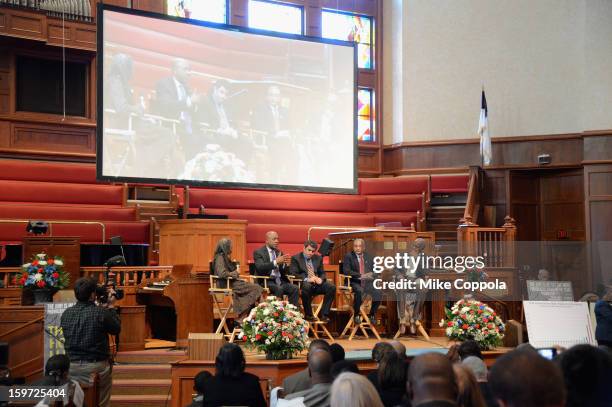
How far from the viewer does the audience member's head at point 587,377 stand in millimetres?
2693

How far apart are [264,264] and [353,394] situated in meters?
6.59

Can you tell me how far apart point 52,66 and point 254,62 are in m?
4.15

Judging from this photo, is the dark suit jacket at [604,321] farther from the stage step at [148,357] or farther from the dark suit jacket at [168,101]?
the dark suit jacket at [168,101]

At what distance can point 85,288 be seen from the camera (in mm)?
6324

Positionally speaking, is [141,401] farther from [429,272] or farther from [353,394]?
[353,394]

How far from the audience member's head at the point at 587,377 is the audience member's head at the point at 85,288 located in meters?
4.28

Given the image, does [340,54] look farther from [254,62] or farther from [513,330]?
[513,330]

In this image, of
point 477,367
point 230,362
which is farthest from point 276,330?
point 477,367

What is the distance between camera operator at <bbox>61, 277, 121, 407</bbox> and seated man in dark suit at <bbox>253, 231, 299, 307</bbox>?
3.68 metres

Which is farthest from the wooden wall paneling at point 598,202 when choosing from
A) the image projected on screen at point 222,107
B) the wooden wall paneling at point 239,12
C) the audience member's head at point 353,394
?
the audience member's head at point 353,394

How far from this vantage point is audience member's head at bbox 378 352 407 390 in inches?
180

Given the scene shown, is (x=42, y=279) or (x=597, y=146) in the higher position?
(x=597, y=146)

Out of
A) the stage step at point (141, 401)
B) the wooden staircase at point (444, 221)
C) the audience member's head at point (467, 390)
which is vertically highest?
the wooden staircase at point (444, 221)

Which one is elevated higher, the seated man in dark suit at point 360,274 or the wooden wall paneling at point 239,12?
the wooden wall paneling at point 239,12
